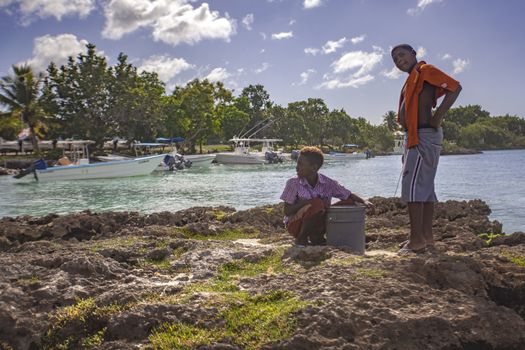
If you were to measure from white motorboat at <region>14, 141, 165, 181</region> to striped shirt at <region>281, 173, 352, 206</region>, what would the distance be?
1237 inches

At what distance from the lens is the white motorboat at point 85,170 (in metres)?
33.7

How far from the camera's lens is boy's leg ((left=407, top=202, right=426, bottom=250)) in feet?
16.3

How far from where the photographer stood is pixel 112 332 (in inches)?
140

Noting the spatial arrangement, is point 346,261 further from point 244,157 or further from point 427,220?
point 244,157

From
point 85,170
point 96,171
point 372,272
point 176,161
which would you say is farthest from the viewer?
point 176,161

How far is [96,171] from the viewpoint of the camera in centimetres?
3512

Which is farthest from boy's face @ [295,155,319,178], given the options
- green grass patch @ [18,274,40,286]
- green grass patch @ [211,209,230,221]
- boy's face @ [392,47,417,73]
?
green grass patch @ [211,209,230,221]

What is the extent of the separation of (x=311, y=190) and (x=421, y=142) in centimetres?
124

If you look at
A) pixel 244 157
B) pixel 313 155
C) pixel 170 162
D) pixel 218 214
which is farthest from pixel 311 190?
pixel 244 157

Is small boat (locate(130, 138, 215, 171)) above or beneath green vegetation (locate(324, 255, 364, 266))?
beneath

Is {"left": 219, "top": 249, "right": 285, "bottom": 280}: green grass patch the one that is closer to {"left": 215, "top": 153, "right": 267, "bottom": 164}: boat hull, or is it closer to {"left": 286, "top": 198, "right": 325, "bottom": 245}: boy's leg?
{"left": 286, "top": 198, "right": 325, "bottom": 245}: boy's leg

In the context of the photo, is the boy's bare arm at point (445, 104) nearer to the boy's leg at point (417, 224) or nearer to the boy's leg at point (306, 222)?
the boy's leg at point (417, 224)

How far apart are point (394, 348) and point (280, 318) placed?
77 cm

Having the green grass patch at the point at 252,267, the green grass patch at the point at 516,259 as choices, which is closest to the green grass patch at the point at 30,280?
the green grass patch at the point at 252,267
